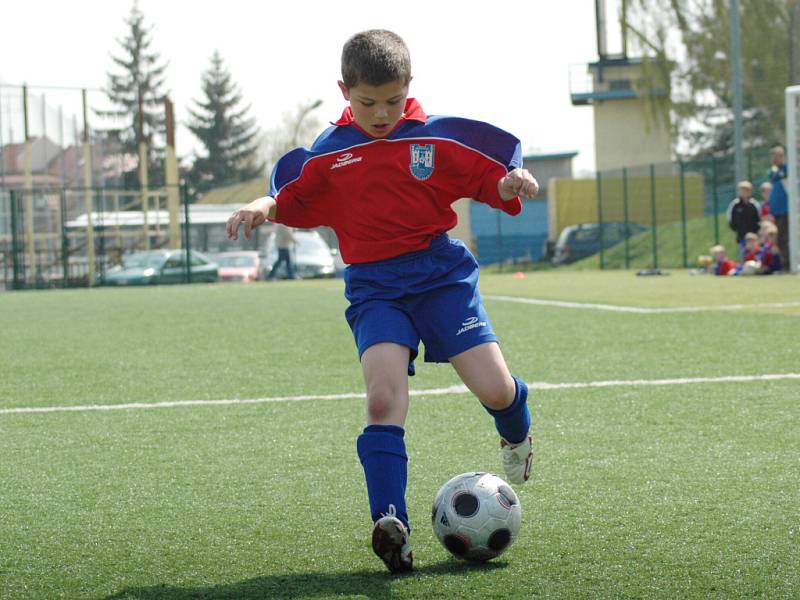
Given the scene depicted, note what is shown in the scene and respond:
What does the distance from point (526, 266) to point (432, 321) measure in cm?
3198

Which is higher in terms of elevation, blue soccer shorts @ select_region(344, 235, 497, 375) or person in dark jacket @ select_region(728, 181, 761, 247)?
person in dark jacket @ select_region(728, 181, 761, 247)

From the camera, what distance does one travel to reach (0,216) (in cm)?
3375

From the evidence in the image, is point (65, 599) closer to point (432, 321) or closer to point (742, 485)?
point (432, 321)

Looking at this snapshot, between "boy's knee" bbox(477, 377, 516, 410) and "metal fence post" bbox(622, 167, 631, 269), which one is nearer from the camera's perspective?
"boy's knee" bbox(477, 377, 516, 410)

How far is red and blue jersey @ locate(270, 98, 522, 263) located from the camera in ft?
13.7

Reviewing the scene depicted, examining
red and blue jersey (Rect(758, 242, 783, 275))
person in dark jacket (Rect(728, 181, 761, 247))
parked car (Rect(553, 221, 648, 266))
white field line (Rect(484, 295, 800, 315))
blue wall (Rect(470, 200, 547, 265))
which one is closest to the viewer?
white field line (Rect(484, 295, 800, 315))

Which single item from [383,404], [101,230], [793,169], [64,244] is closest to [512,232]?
[101,230]

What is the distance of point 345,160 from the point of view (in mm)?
4207

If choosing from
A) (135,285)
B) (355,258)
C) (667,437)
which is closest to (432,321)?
(355,258)

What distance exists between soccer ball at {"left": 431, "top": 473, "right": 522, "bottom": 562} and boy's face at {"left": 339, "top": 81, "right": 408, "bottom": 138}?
1167 millimetres

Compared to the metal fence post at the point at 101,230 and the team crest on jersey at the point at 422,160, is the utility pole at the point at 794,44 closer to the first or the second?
the metal fence post at the point at 101,230

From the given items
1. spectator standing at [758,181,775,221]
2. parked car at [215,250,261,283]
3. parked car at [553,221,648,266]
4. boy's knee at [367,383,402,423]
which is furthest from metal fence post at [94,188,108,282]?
boy's knee at [367,383,402,423]

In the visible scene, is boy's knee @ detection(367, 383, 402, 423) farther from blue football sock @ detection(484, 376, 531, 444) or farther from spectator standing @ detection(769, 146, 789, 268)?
spectator standing @ detection(769, 146, 789, 268)

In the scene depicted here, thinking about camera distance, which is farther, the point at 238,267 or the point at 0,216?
the point at 238,267
